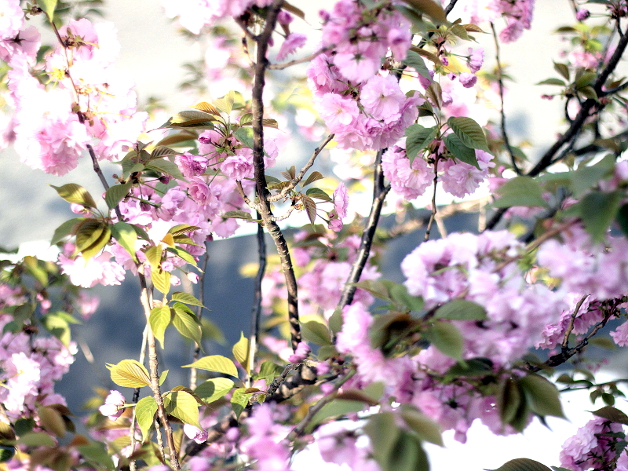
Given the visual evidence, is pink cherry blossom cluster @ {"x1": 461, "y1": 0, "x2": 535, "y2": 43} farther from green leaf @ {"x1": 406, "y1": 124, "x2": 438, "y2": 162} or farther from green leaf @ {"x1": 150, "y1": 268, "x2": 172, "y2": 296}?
green leaf @ {"x1": 150, "y1": 268, "x2": 172, "y2": 296}

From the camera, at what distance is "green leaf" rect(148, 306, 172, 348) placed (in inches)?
21.7

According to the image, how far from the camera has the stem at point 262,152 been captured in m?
0.38

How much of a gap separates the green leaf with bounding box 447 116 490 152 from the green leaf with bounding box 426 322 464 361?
279 millimetres

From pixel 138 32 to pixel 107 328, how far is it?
3.94 ft

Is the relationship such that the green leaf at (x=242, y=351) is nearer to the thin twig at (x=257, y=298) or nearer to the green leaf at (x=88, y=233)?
the thin twig at (x=257, y=298)

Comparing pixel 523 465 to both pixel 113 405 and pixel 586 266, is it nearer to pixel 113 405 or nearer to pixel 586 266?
pixel 586 266

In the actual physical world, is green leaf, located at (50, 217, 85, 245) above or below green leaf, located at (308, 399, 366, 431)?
above

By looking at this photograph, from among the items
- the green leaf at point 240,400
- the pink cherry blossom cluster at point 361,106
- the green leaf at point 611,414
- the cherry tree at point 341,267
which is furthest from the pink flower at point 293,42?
the green leaf at point 611,414

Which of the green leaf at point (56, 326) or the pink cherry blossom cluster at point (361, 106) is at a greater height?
the pink cherry blossom cluster at point (361, 106)

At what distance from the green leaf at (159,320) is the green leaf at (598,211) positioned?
43 cm

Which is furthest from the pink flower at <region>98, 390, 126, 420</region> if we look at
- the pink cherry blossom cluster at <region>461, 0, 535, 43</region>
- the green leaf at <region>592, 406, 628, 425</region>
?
the pink cherry blossom cluster at <region>461, 0, 535, 43</region>

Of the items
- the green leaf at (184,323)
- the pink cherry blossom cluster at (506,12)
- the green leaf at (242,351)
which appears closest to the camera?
the green leaf at (184,323)

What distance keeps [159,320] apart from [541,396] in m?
0.39

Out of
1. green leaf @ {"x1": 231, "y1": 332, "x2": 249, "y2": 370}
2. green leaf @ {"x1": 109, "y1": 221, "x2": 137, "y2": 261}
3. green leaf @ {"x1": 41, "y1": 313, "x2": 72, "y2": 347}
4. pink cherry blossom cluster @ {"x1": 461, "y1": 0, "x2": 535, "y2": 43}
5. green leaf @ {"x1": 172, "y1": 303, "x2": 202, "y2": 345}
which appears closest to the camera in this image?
green leaf @ {"x1": 109, "y1": 221, "x2": 137, "y2": 261}
